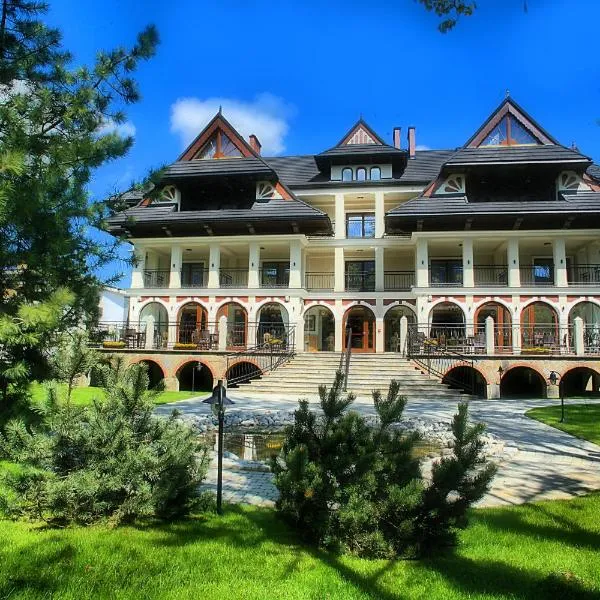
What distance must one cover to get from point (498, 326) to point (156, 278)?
61.0 ft

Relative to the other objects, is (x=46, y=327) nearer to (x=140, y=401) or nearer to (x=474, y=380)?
(x=140, y=401)

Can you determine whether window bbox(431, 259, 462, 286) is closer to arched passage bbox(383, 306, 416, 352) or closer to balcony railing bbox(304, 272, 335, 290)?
arched passage bbox(383, 306, 416, 352)

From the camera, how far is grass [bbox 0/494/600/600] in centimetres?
350

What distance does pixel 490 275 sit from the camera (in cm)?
2819

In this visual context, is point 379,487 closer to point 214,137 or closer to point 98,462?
point 98,462

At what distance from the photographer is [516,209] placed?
24.5 m

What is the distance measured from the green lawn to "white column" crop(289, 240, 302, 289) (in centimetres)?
1394

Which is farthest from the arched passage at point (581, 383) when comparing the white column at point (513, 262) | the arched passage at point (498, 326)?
the white column at point (513, 262)

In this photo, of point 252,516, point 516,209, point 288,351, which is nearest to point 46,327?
point 252,516

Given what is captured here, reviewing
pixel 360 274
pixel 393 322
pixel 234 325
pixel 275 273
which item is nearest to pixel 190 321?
pixel 234 325

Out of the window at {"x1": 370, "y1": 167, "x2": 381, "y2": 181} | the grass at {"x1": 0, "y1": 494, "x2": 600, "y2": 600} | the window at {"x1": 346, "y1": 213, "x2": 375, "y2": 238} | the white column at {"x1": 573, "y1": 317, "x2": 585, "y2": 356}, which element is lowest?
the grass at {"x1": 0, "y1": 494, "x2": 600, "y2": 600}

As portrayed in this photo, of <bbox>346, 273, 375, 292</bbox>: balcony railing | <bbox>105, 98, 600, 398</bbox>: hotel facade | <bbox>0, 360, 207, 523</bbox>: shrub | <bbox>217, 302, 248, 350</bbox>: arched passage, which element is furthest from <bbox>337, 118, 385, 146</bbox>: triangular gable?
<bbox>0, 360, 207, 523</bbox>: shrub

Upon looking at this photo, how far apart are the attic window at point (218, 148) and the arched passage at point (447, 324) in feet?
46.1

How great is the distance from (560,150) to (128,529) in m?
27.4
